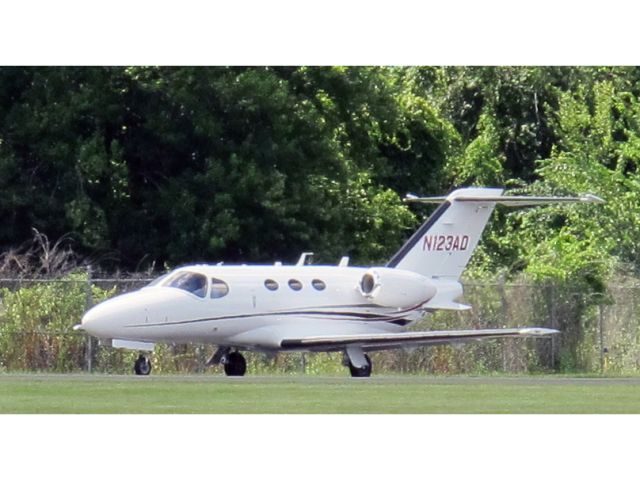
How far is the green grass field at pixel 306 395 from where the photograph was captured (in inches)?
891

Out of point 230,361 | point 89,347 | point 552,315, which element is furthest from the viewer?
point 552,315

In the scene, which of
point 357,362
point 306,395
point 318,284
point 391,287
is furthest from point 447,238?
point 306,395

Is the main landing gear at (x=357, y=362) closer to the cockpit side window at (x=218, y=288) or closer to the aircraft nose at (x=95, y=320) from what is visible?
the cockpit side window at (x=218, y=288)

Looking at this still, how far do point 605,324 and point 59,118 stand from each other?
621 inches

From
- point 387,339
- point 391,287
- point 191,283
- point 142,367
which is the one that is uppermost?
point 191,283

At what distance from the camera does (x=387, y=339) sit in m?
31.5

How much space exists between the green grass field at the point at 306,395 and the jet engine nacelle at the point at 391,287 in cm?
311

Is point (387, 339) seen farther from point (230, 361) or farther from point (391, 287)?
point (230, 361)

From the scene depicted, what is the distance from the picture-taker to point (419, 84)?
53.9 metres

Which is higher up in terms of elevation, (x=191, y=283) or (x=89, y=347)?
(x=191, y=283)

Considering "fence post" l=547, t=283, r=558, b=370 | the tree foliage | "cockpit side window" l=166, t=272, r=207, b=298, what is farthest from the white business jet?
the tree foliage

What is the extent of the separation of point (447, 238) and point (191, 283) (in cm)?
608

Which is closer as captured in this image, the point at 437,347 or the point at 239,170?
the point at 437,347

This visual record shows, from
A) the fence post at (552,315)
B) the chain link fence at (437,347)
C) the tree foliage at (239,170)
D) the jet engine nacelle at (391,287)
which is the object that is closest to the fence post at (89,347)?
the chain link fence at (437,347)
